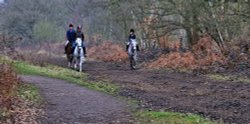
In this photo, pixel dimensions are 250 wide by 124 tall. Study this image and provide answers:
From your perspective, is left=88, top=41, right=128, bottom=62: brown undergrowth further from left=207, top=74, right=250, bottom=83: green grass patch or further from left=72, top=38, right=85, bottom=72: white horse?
left=207, top=74, right=250, bottom=83: green grass patch

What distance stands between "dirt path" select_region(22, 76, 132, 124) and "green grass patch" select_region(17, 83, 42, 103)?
227 millimetres

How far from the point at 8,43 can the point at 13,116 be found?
498 inches

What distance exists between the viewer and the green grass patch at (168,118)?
35.2ft

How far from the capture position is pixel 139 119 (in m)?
11.2

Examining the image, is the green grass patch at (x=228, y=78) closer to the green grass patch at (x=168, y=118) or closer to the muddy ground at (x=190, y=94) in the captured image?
the muddy ground at (x=190, y=94)

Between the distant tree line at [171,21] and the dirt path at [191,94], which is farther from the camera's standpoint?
the distant tree line at [171,21]

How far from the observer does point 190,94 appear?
15781 mm

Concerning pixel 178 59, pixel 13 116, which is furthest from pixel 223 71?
pixel 13 116

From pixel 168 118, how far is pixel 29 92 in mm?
4760

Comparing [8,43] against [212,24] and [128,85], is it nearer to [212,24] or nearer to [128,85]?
[128,85]

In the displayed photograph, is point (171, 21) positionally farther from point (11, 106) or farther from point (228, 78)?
point (11, 106)

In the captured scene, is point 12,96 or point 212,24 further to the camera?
point 212,24

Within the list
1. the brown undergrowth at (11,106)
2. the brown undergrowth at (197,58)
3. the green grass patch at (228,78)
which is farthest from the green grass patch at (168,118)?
the brown undergrowth at (197,58)

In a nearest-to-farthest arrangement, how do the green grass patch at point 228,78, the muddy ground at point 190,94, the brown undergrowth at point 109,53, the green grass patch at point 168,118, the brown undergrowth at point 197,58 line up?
the green grass patch at point 168,118
the muddy ground at point 190,94
the green grass patch at point 228,78
the brown undergrowth at point 197,58
the brown undergrowth at point 109,53
